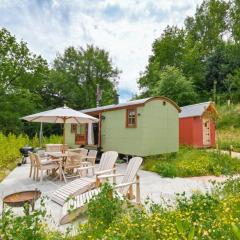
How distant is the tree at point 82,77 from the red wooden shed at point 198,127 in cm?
1452

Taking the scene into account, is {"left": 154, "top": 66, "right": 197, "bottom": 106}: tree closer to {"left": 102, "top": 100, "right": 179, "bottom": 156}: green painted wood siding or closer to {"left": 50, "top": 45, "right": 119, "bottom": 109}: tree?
{"left": 50, "top": 45, "right": 119, "bottom": 109}: tree

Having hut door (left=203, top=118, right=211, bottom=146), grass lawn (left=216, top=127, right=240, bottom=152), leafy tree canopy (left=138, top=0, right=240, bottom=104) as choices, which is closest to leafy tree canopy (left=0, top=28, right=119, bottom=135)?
leafy tree canopy (left=138, top=0, right=240, bottom=104)

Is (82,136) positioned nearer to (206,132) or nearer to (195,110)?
(195,110)

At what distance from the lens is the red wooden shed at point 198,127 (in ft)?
47.1

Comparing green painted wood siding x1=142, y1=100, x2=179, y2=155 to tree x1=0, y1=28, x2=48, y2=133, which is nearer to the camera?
green painted wood siding x1=142, y1=100, x2=179, y2=155

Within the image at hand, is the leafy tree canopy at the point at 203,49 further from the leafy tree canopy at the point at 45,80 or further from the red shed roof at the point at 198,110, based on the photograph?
the red shed roof at the point at 198,110

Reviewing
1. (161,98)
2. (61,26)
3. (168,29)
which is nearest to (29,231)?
(161,98)

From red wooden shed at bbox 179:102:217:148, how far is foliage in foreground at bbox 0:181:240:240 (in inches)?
415

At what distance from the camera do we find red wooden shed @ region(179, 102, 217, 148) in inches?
566

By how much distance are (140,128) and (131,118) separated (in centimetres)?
75

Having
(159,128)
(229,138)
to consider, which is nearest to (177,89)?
(229,138)

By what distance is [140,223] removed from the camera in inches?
124

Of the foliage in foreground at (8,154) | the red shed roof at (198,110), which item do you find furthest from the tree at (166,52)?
the foliage in foreground at (8,154)

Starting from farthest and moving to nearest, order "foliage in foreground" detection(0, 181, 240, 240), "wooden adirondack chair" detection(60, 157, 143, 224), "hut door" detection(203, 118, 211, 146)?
"hut door" detection(203, 118, 211, 146)
"wooden adirondack chair" detection(60, 157, 143, 224)
"foliage in foreground" detection(0, 181, 240, 240)
